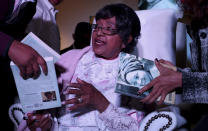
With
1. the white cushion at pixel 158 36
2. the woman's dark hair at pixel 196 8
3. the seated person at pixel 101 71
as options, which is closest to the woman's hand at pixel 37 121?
the seated person at pixel 101 71

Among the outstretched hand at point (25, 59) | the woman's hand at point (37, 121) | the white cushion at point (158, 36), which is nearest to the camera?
the outstretched hand at point (25, 59)

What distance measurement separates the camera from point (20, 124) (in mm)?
1406

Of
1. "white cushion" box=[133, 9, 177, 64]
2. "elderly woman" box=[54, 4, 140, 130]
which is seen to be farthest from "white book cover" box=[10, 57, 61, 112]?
"white cushion" box=[133, 9, 177, 64]

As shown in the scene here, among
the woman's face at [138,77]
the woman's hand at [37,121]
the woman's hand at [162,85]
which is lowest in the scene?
the woman's hand at [37,121]

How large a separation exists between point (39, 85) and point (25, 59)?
206 millimetres

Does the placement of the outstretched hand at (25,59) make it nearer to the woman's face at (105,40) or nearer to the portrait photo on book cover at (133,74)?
the portrait photo on book cover at (133,74)

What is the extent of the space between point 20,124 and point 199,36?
128 cm

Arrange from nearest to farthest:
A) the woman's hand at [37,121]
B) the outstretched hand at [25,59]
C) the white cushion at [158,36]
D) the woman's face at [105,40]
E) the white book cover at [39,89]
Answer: the outstretched hand at [25,59]
the white book cover at [39,89]
the woman's hand at [37,121]
the woman's face at [105,40]
the white cushion at [158,36]

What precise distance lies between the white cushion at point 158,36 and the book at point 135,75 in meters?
0.69

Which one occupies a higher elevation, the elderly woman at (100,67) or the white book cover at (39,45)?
the white book cover at (39,45)

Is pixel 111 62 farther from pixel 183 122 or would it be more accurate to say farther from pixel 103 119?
pixel 183 122

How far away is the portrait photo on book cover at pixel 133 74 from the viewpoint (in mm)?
1056

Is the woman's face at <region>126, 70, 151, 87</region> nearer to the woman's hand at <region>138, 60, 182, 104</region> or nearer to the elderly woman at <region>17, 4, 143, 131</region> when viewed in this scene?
the woman's hand at <region>138, 60, 182, 104</region>

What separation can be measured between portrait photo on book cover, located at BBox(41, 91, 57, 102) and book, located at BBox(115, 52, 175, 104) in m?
0.36
